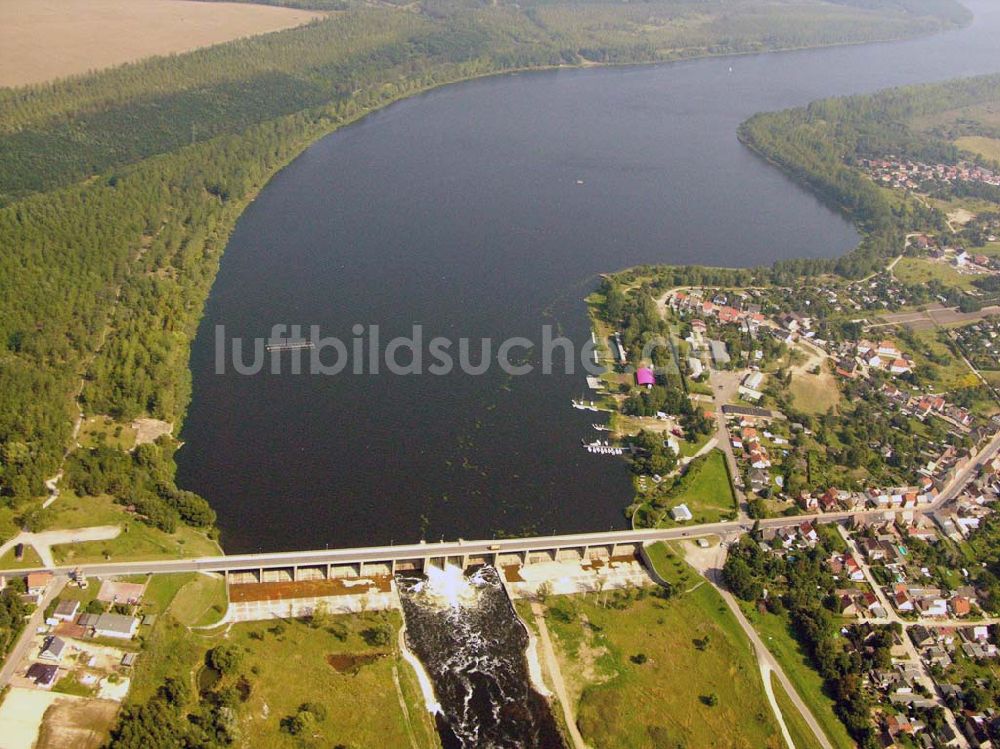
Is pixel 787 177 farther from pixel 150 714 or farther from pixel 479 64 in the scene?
pixel 150 714

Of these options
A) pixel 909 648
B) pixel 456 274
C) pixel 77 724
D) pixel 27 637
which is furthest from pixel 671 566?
pixel 456 274

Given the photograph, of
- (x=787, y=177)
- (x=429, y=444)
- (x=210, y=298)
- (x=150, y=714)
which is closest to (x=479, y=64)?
(x=787, y=177)

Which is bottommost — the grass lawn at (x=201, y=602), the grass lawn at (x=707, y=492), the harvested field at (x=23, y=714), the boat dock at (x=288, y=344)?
the grass lawn at (x=707, y=492)

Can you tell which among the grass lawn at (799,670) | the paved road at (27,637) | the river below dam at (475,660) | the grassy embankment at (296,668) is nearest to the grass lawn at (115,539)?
the paved road at (27,637)

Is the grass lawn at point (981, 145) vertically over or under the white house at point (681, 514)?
over

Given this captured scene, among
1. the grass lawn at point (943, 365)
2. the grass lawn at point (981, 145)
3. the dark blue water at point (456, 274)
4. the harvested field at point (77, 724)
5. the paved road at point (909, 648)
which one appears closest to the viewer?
the harvested field at point (77, 724)

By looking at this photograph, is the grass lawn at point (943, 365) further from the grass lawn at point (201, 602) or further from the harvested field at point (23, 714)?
the harvested field at point (23, 714)
